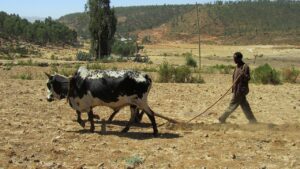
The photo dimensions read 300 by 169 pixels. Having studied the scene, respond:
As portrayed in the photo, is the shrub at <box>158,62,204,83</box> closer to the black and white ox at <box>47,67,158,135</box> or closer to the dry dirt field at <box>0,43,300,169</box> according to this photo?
the dry dirt field at <box>0,43,300,169</box>

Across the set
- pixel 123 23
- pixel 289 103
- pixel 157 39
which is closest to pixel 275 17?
pixel 157 39

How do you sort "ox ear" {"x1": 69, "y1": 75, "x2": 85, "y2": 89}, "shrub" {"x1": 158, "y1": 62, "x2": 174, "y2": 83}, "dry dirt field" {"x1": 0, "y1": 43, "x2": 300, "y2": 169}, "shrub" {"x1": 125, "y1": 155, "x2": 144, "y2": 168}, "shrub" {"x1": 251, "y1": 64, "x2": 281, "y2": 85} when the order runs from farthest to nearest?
1. "shrub" {"x1": 158, "y1": 62, "x2": 174, "y2": 83}
2. "shrub" {"x1": 251, "y1": 64, "x2": 281, "y2": 85}
3. "ox ear" {"x1": 69, "y1": 75, "x2": 85, "y2": 89}
4. "dry dirt field" {"x1": 0, "y1": 43, "x2": 300, "y2": 169}
5. "shrub" {"x1": 125, "y1": 155, "x2": 144, "y2": 168}

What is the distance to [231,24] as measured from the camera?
146250 mm

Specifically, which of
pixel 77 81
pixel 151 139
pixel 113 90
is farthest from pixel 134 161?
pixel 77 81

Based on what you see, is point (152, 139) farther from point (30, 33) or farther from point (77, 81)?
point (30, 33)

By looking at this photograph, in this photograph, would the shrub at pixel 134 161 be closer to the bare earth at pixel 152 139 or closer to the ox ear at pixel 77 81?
the bare earth at pixel 152 139

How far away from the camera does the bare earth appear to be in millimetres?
8523

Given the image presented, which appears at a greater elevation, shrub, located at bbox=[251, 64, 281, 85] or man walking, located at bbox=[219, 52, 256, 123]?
man walking, located at bbox=[219, 52, 256, 123]

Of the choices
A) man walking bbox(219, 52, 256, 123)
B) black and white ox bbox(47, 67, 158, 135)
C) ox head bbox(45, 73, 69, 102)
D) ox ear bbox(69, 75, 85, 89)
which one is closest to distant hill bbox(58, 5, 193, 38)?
ox head bbox(45, 73, 69, 102)

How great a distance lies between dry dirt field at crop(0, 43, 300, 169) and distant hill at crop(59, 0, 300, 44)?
96.4m

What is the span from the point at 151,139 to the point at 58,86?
2.94 metres

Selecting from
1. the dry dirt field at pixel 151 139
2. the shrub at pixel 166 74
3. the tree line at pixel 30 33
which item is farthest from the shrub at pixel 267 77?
the tree line at pixel 30 33

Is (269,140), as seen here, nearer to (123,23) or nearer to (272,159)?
(272,159)

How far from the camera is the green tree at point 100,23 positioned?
5081 cm
